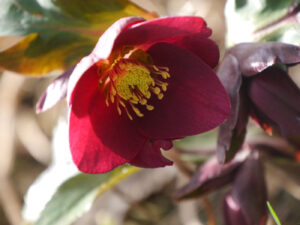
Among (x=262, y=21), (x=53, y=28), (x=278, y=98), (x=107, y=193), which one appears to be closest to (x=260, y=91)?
(x=278, y=98)

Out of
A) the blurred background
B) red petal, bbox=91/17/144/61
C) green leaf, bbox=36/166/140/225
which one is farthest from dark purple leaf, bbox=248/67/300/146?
the blurred background

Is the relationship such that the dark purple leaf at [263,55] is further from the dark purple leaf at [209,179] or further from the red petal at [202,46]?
the dark purple leaf at [209,179]

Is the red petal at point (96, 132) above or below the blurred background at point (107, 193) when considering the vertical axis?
above

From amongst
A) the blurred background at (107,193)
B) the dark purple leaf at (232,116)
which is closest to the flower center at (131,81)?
the dark purple leaf at (232,116)

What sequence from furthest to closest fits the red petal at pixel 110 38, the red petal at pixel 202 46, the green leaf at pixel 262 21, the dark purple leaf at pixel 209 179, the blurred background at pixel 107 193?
the blurred background at pixel 107 193
the dark purple leaf at pixel 209 179
the green leaf at pixel 262 21
the red petal at pixel 202 46
the red petal at pixel 110 38

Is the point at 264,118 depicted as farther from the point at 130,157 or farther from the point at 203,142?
the point at 203,142

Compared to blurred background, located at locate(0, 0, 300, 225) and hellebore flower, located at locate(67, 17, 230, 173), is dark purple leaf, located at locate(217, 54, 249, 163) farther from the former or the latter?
blurred background, located at locate(0, 0, 300, 225)
